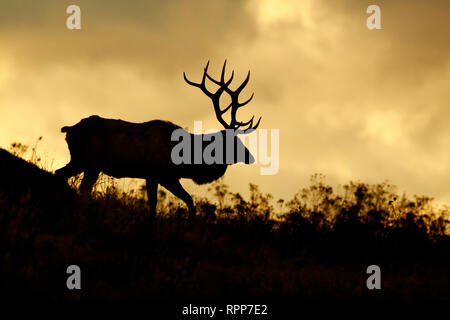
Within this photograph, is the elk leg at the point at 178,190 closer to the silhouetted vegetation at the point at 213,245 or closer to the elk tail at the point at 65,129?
the silhouetted vegetation at the point at 213,245

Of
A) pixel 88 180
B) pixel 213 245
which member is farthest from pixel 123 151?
pixel 213 245

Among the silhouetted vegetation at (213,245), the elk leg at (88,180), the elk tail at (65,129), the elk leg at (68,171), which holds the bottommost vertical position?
the silhouetted vegetation at (213,245)

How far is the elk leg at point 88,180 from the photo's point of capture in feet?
35.4

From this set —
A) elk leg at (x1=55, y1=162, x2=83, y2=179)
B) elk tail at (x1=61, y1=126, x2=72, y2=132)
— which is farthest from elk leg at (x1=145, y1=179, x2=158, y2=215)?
elk tail at (x1=61, y1=126, x2=72, y2=132)

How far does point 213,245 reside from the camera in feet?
25.4

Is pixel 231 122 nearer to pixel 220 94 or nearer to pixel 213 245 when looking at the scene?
pixel 220 94

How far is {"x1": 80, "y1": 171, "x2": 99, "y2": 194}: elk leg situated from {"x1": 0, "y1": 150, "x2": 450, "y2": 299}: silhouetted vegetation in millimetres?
883

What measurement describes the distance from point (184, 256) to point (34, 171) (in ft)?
9.51

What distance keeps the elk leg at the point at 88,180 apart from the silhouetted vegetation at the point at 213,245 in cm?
88

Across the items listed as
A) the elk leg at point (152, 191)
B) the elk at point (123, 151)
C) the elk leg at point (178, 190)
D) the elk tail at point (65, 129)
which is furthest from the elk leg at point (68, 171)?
the elk leg at point (178, 190)

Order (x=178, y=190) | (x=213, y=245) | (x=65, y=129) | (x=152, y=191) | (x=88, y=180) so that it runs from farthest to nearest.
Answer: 1. (x=65, y=129)
2. (x=178, y=190)
3. (x=88, y=180)
4. (x=152, y=191)
5. (x=213, y=245)

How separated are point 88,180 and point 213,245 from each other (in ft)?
14.5

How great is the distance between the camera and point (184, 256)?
729 cm
